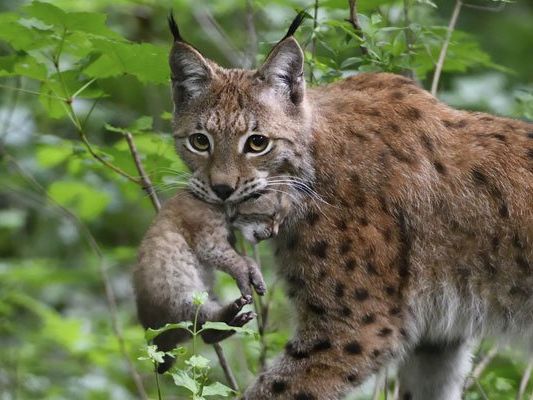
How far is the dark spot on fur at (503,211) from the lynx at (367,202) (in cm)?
1

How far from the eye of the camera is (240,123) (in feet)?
23.7

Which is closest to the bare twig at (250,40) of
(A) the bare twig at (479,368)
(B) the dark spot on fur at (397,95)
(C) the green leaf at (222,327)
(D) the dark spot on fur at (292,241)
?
(B) the dark spot on fur at (397,95)

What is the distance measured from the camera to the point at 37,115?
13992 millimetres

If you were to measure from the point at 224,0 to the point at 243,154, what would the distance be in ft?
18.2

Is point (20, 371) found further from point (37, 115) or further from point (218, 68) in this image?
point (218, 68)

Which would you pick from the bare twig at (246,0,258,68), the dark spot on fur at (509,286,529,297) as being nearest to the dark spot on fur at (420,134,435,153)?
the dark spot on fur at (509,286,529,297)

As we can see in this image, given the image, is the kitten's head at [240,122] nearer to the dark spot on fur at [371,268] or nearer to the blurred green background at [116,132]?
the blurred green background at [116,132]

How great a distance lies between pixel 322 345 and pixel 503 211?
1278mm

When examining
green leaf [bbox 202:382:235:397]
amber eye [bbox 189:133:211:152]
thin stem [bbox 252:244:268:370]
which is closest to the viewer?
green leaf [bbox 202:382:235:397]

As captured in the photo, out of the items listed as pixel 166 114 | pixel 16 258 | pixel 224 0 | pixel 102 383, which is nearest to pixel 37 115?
pixel 16 258

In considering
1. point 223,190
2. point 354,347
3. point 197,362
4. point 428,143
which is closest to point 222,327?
point 197,362

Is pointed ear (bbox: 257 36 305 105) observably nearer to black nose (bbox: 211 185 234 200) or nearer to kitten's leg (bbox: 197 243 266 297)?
black nose (bbox: 211 185 234 200)

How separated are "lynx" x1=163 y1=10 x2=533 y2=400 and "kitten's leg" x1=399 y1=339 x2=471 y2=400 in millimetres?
271

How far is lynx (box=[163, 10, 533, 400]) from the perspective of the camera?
24.2 feet
